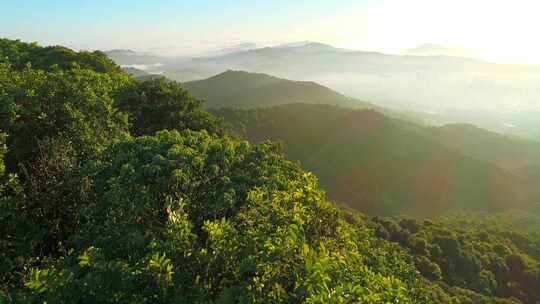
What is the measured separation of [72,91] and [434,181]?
127272 mm

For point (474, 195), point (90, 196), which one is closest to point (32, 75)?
point (90, 196)

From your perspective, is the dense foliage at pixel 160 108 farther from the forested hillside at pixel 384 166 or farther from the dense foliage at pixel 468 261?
the forested hillside at pixel 384 166

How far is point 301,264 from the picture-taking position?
32.8ft

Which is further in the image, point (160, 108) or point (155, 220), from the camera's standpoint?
point (160, 108)

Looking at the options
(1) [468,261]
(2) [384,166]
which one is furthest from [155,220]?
(2) [384,166]

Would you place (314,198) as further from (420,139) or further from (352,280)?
(420,139)

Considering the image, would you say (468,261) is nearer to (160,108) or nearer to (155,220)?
(160,108)

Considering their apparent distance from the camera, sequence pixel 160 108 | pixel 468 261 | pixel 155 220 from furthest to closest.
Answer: pixel 468 261 → pixel 160 108 → pixel 155 220

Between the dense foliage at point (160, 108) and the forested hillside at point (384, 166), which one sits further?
the forested hillside at point (384, 166)

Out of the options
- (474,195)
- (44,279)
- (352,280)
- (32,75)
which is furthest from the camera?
(474,195)

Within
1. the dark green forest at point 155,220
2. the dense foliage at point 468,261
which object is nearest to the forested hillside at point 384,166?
the dense foliage at point 468,261

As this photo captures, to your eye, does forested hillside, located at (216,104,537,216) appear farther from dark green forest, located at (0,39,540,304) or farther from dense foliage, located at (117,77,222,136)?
dark green forest, located at (0,39,540,304)

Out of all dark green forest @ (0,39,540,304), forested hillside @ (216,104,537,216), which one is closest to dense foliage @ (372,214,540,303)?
dark green forest @ (0,39,540,304)

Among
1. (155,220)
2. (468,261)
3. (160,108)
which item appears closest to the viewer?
(155,220)
